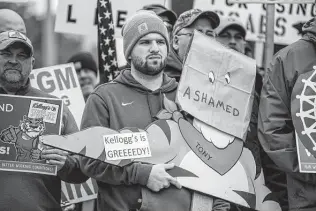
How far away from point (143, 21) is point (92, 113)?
29.2 inches

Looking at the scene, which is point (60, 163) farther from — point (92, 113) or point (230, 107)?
point (230, 107)

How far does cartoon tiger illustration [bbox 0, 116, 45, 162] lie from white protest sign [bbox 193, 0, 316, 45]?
2.93 metres

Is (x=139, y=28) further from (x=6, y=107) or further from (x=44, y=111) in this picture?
(x=6, y=107)

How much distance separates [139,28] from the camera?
16.9 ft

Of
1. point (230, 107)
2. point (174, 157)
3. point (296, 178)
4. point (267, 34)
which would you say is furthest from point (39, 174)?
point (267, 34)

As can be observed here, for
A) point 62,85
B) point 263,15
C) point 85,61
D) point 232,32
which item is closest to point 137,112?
point 62,85

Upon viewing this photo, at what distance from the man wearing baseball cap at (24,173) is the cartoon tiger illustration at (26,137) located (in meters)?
0.01

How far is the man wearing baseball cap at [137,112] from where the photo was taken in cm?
474

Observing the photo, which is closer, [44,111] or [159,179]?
[159,179]

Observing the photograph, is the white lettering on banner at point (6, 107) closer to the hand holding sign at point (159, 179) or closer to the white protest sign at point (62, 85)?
the hand holding sign at point (159, 179)

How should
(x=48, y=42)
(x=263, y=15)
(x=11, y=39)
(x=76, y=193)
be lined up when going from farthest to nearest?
1. (x=48, y=42)
2. (x=263, y=15)
3. (x=76, y=193)
4. (x=11, y=39)

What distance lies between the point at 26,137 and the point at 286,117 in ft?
5.46

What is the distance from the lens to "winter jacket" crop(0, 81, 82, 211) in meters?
5.08

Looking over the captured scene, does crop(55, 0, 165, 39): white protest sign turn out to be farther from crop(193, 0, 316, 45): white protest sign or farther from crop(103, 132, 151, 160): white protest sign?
crop(103, 132, 151, 160): white protest sign
